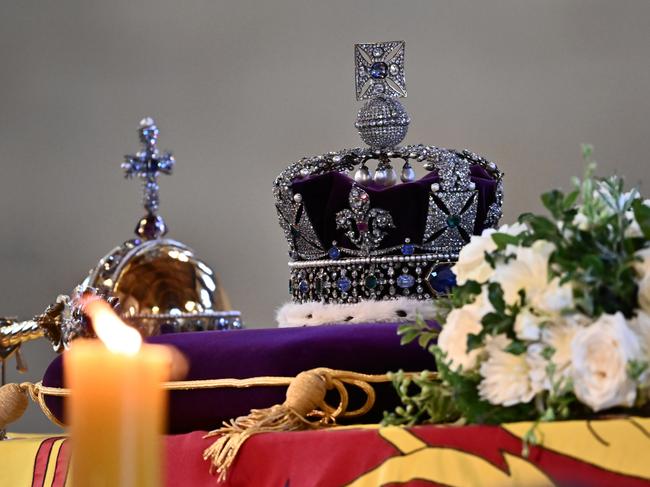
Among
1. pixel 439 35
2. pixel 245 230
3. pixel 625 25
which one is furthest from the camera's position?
pixel 245 230

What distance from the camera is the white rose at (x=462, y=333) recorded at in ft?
2.45

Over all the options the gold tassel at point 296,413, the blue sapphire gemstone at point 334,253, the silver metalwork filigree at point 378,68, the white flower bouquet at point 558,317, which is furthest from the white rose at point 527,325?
the silver metalwork filigree at point 378,68

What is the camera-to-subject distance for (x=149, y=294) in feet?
6.72

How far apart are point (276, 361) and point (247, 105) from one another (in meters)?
1.45

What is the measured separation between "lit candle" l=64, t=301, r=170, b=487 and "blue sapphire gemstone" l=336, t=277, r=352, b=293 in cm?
109

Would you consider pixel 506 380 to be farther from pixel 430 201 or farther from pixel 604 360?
pixel 430 201

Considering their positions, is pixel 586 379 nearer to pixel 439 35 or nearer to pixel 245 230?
pixel 439 35

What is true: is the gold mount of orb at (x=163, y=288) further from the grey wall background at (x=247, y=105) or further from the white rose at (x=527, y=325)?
the white rose at (x=527, y=325)

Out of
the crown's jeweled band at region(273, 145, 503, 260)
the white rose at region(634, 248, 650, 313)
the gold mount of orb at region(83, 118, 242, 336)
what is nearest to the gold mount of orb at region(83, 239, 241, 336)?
the gold mount of orb at region(83, 118, 242, 336)

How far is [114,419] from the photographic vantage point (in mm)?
235

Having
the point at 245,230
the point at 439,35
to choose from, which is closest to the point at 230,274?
the point at 245,230

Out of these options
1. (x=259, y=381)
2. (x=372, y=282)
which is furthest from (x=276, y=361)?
(x=372, y=282)

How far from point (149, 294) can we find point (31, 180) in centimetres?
72

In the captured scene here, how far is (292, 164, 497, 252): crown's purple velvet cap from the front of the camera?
1.32 m
